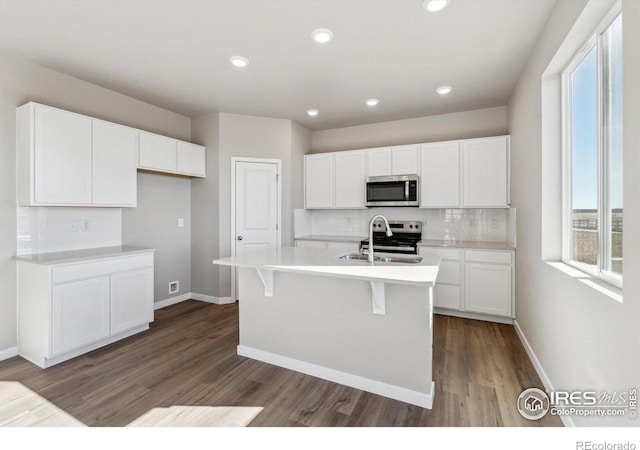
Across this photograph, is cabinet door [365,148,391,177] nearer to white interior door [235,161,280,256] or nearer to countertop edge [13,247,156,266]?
white interior door [235,161,280,256]

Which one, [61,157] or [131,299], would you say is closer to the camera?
[61,157]

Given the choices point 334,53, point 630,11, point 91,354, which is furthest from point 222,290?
point 630,11

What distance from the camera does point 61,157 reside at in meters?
2.82

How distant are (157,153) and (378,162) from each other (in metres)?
2.85

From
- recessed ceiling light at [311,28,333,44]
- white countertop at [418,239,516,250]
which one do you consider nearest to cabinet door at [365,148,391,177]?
white countertop at [418,239,516,250]

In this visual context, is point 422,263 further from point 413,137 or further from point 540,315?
point 413,137

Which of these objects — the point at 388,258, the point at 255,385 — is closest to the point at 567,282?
the point at 388,258

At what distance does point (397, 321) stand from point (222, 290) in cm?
288

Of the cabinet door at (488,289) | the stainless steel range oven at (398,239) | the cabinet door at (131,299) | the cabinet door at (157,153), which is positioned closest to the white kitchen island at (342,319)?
the cabinet door at (131,299)

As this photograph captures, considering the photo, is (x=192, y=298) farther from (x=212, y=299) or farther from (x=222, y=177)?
(x=222, y=177)

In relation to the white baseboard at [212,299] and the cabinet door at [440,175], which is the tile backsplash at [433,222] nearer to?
the cabinet door at [440,175]

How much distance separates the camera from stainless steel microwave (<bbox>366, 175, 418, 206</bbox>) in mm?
4082

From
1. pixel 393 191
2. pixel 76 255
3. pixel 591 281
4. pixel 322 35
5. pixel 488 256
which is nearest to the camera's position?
pixel 591 281
